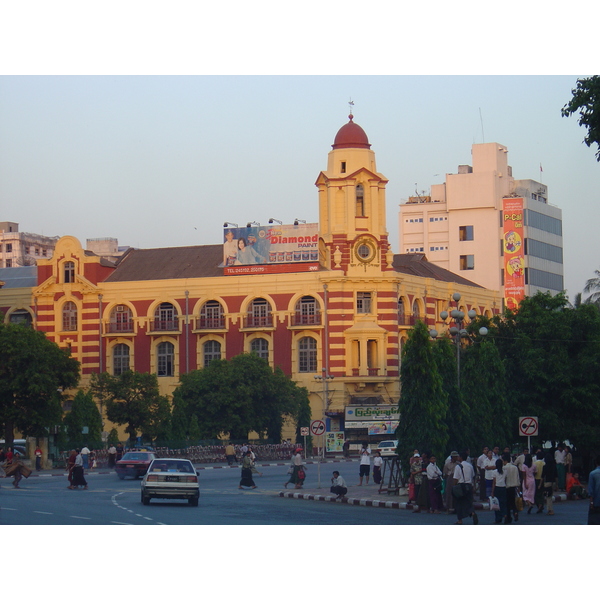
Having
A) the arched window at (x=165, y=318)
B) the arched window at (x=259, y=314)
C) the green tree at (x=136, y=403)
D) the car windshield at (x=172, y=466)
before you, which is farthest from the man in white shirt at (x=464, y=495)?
the arched window at (x=165, y=318)

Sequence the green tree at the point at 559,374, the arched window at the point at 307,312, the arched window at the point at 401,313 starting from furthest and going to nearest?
the arched window at the point at 401,313, the arched window at the point at 307,312, the green tree at the point at 559,374

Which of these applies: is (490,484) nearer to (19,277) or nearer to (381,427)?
(381,427)

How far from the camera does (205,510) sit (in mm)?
31547

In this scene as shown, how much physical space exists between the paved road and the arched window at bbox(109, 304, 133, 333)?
137 ft

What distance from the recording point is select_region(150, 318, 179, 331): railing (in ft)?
275

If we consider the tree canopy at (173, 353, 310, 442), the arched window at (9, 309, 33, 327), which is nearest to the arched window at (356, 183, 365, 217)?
the tree canopy at (173, 353, 310, 442)

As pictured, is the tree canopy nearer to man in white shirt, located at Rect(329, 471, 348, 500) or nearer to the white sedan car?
man in white shirt, located at Rect(329, 471, 348, 500)

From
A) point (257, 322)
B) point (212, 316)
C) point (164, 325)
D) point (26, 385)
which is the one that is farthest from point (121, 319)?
point (26, 385)

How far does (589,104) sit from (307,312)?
182 ft

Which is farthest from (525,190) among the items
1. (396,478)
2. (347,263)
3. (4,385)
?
(396,478)

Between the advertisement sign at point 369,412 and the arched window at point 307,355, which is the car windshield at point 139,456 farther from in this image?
the arched window at point 307,355

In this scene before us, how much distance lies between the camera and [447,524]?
90.5ft

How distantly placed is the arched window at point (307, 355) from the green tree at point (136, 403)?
12.5 m

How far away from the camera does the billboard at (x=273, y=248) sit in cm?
8061
